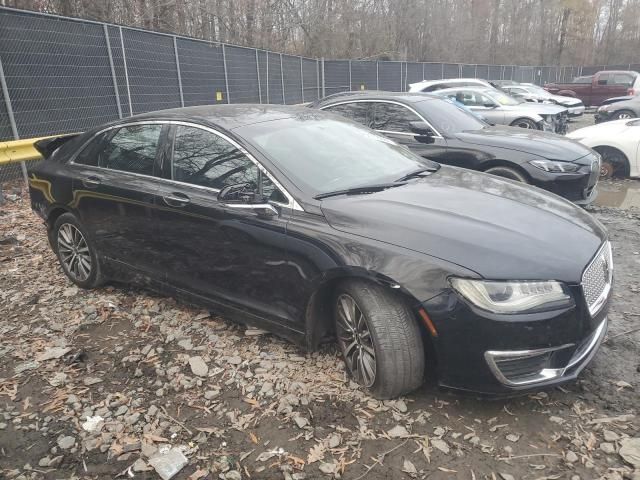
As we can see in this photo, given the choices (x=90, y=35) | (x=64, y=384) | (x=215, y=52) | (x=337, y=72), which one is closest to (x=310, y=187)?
(x=64, y=384)

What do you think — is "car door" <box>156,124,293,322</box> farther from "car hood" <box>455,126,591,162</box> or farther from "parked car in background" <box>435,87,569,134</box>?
"parked car in background" <box>435,87,569,134</box>

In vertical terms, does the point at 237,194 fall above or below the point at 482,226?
above

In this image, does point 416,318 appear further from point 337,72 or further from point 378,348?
point 337,72

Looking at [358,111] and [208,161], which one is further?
[358,111]

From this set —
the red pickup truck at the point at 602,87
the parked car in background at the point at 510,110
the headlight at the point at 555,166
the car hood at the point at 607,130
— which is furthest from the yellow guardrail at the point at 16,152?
the red pickup truck at the point at 602,87

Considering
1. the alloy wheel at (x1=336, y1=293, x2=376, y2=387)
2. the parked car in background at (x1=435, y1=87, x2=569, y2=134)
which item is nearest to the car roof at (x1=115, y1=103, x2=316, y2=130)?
the alloy wheel at (x1=336, y1=293, x2=376, y2=387)

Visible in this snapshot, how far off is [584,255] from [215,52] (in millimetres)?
11829

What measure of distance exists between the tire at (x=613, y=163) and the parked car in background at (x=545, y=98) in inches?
368

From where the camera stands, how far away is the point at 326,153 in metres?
3.61

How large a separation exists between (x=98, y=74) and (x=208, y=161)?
22.5ft

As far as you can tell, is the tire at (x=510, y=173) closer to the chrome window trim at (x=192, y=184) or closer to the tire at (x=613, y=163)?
the tire at (x=613, y=163)

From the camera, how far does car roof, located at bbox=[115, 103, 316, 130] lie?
367cm

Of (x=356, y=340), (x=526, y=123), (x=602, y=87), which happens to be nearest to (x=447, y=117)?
(x=356, y=340)

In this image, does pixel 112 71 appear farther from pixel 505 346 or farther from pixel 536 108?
pixel 536 108
